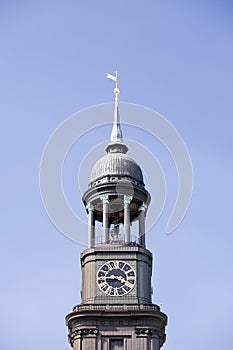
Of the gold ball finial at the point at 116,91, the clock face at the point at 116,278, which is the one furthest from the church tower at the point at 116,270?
the gold ball finial at the point at 116,91

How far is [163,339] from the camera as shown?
293ft

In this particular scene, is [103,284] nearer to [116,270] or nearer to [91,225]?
[116,270]

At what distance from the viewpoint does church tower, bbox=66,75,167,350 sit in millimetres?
85062

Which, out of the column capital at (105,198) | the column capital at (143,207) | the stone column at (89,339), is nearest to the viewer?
the stone column at (89,339)

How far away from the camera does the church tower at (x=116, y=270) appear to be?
85.1 metres

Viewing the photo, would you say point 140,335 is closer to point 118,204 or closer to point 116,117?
point 118,204

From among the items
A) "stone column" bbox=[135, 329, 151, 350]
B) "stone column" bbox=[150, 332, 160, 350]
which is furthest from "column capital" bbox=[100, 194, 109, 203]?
"stone column" bbox=[150, 332, 160, 350]

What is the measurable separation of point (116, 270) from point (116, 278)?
2.71ft

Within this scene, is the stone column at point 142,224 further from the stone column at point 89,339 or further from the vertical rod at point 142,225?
the stone column at point 89,339

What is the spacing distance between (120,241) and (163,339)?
894cm

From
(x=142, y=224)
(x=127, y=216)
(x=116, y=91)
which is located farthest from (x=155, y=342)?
(x=116, y=91)

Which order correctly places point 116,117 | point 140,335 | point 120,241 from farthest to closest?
point 116,117 → point 120,241 → point 140,335

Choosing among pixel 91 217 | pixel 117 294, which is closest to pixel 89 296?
pixel 117 294

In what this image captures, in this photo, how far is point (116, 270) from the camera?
8812 cm
